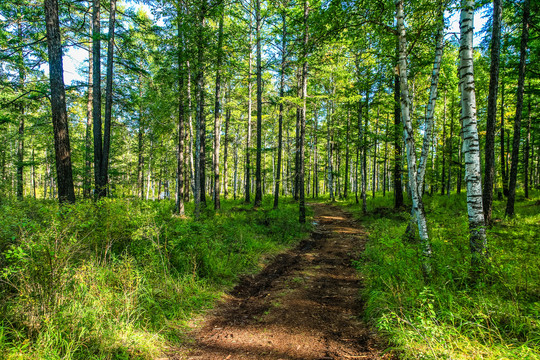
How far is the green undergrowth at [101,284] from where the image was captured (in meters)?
2.63

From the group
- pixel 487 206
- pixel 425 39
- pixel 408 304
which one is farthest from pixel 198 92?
pixel 487 206

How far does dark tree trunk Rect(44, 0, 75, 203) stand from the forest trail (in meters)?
6.32

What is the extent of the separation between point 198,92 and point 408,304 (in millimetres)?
11206

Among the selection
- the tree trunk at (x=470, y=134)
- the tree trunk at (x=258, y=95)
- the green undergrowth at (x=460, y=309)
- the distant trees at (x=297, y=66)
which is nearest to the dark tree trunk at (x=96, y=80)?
the distant trees at (x=297, y=66)

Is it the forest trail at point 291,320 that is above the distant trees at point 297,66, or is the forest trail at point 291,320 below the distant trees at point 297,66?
below

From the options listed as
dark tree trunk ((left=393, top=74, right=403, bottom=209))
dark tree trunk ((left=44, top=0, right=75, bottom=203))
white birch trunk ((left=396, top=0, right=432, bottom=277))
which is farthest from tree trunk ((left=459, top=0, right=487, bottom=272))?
dark tree trunk ((left=44, top=0, right=75, bottom=203))

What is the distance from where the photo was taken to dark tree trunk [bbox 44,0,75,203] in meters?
6.88

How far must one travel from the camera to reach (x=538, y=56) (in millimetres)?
11672

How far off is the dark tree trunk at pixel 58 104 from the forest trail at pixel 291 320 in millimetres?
6317

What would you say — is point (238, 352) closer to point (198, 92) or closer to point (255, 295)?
point (255, 295)

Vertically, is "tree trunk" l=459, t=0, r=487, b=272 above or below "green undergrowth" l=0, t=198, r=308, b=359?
above

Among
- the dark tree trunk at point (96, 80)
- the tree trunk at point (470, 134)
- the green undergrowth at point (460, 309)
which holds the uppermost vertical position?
the dark tree trunk at point (96, 80)

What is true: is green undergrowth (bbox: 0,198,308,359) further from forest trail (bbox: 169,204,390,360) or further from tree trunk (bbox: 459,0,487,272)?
tree trunk (bbox: 459,0,487,272)

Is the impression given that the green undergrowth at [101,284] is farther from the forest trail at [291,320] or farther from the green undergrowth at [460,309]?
the green undergrowth at [460,309]
